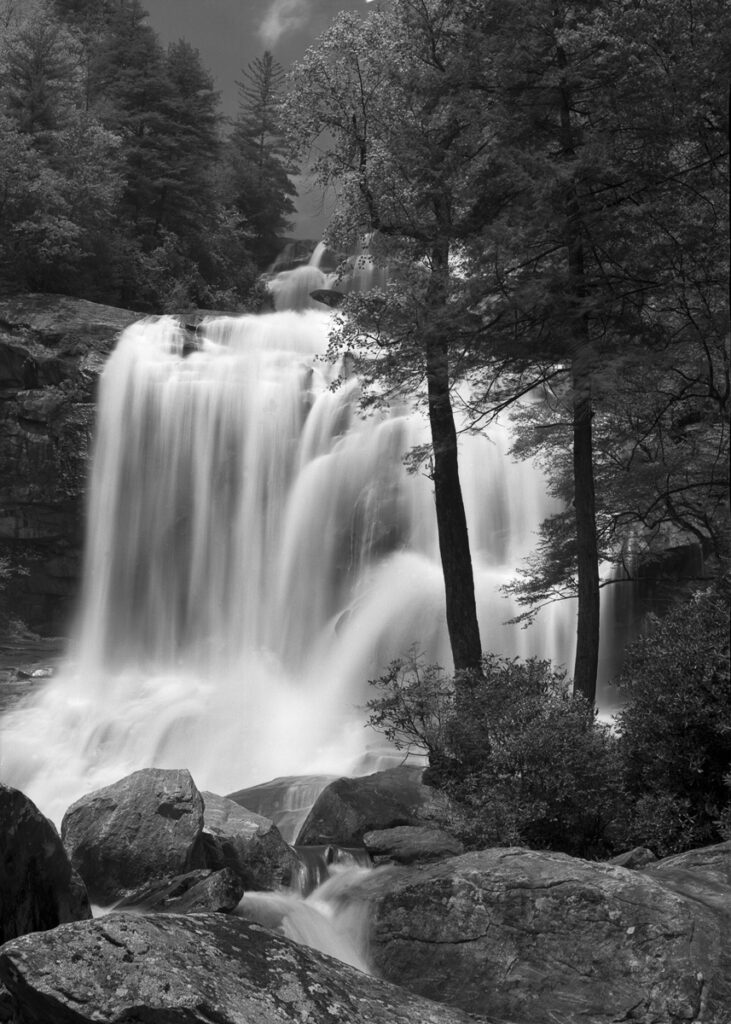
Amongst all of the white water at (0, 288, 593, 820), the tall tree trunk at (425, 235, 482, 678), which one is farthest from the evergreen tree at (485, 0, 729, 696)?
the white water at (0, 288, 593, 820)

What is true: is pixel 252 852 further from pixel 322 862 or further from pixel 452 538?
pixel 452 538

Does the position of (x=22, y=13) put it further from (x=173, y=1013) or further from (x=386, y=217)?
(x=173, y=1013)

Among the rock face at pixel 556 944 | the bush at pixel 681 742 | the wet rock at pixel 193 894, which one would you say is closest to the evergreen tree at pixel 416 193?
the bush at pixel 681 742

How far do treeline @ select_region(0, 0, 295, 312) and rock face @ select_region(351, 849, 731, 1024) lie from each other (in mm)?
24980

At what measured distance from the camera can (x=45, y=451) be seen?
83.3 ft

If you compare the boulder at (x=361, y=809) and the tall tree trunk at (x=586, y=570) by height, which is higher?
the tall tree trunk at (x=586, y=570)

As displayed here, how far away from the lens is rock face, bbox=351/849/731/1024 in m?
6.02

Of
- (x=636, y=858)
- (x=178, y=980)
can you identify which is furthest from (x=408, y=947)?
(x=178, y=980)

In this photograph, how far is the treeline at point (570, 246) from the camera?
433 inches

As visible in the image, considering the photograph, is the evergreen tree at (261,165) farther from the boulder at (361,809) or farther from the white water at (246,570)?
the boulder at (361,809)

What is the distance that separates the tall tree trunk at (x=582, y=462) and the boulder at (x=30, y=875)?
6.21 meters

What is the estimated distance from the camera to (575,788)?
892 centimetres

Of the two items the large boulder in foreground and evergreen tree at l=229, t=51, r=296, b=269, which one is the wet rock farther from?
evergreen tree at l=229, t=51, r=296, b=269

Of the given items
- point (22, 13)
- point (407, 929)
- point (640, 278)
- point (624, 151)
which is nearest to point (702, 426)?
Result: point (640, 278)
